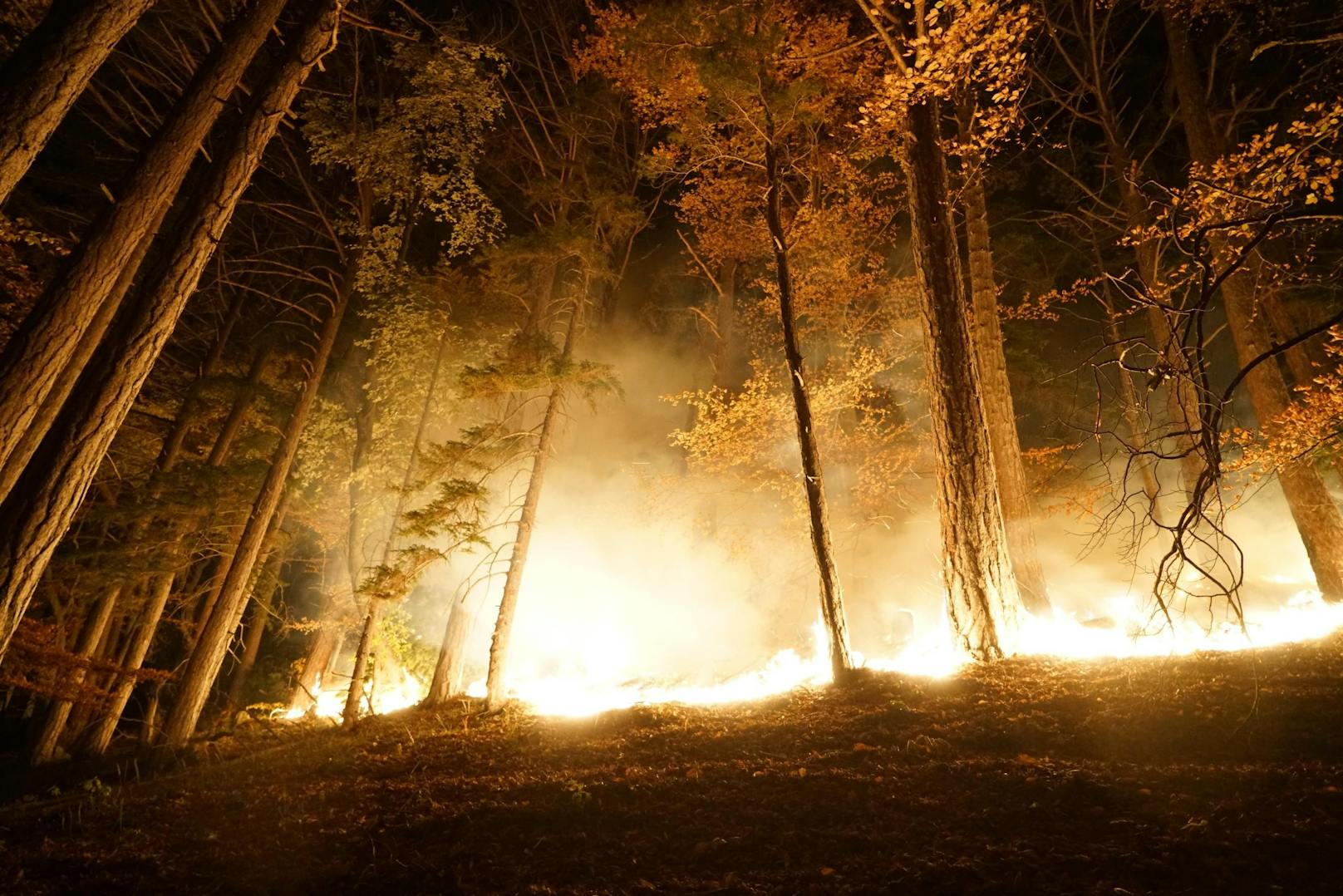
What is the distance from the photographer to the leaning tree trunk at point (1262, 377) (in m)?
8.73

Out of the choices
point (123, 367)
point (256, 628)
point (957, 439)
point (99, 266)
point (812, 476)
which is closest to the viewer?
point (99, 266)

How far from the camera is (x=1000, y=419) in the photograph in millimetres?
10312

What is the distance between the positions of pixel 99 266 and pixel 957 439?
916cm

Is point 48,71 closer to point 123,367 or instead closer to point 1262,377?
A: point 123,367

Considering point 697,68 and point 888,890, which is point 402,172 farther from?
point 888,890

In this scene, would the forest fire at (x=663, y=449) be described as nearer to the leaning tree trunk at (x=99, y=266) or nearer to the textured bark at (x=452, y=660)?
the leaning tree trunk at (x=99, y=266)

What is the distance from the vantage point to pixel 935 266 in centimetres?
812

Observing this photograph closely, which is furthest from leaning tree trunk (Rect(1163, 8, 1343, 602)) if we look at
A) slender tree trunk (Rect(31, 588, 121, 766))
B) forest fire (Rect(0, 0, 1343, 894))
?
slender tree trunk (Rect(31, 588, 121, 766))

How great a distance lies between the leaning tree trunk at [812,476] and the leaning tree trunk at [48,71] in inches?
282

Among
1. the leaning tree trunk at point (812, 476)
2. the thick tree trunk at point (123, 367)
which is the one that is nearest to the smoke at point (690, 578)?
the leaning tree trunk at point (812, 476)

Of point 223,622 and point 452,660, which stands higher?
point 223,622

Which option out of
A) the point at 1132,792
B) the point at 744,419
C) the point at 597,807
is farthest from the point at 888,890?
the point at 744,419

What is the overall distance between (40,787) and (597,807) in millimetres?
12564

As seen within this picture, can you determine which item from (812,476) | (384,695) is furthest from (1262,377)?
(384,695)
